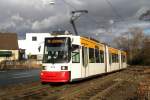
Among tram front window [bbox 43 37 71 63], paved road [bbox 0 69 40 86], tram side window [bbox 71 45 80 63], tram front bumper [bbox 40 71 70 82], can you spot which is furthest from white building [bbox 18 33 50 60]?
tram front bumper [bbox 40 71 70 82]

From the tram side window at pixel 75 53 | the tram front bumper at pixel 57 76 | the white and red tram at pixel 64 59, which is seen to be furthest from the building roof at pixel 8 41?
the tram front bumper at pixel 57 76

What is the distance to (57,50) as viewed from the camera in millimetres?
23203

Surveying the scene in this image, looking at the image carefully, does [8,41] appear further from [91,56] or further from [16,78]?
[91,56]

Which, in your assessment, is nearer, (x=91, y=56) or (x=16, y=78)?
(x=91, y=56)

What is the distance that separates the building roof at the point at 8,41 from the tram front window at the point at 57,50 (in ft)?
259

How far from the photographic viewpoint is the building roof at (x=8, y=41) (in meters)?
102

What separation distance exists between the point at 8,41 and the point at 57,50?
81.8m

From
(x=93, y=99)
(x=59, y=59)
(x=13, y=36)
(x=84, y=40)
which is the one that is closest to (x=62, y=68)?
(x=59, y=59)

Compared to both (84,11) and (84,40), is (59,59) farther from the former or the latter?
(84,11)

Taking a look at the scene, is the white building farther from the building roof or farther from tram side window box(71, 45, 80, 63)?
tram side window box(71, 45, 80, 63)

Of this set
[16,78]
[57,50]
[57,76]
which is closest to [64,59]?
[57,50]

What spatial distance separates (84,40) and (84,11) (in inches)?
267

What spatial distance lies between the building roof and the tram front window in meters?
79.1

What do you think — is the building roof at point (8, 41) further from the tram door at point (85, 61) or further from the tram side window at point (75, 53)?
the tram side window at point (75, 53)
